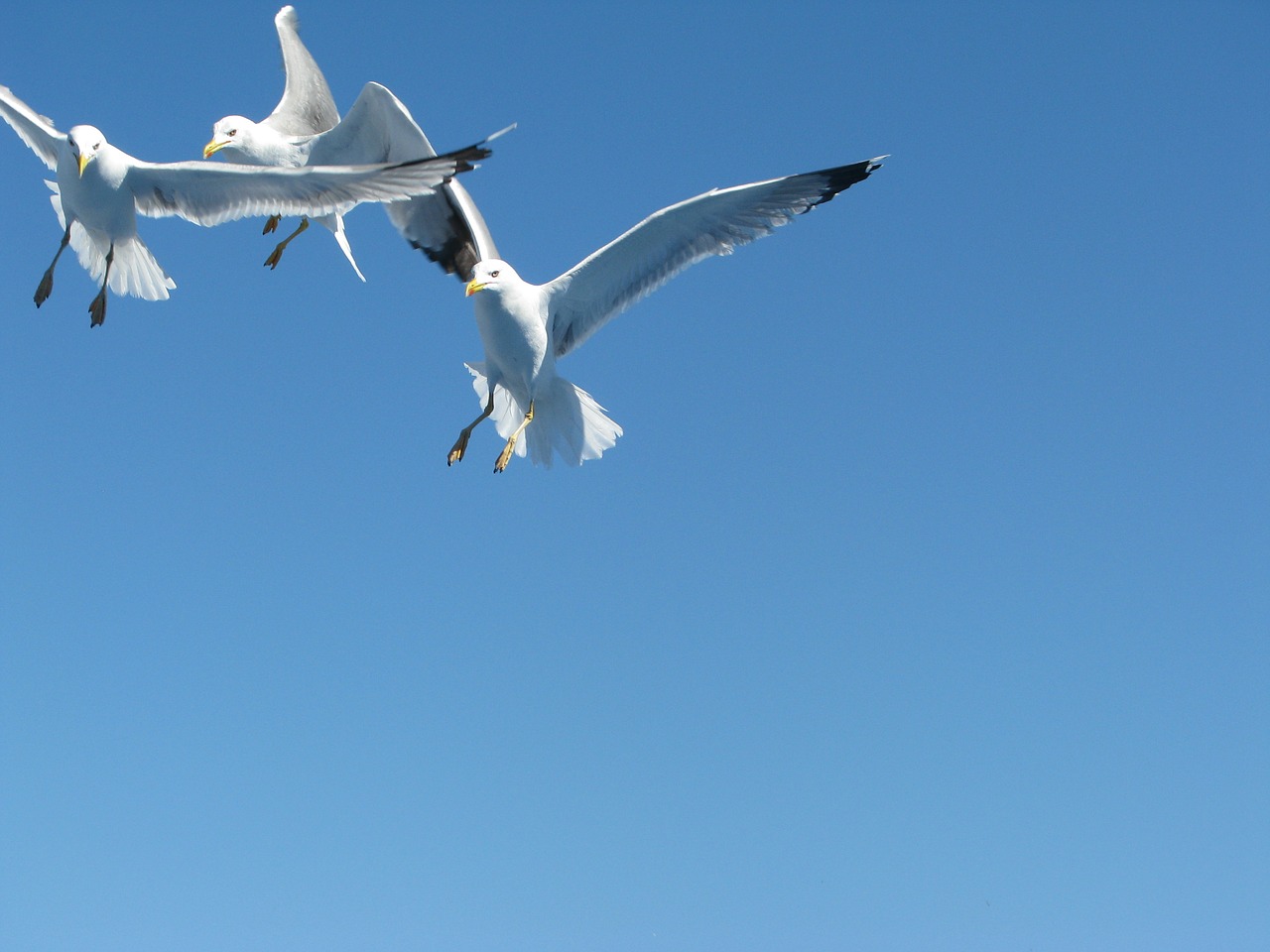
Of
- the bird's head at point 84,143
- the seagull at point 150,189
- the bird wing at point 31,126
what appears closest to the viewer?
the seagull at point 150,189

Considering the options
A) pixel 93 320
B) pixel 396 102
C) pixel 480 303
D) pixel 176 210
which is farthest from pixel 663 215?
pixel 93 320

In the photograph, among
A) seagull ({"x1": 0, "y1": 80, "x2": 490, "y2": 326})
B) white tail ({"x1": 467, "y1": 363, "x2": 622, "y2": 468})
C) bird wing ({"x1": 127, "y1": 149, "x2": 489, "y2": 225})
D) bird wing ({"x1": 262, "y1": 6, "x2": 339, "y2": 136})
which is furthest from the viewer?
bird wing ({"x1": 262, "y1": 6, "x2": 339, "y2": 136})

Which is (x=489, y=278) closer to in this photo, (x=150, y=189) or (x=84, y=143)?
(x=150, y=189)

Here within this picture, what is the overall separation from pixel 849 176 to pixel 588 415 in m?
2.42

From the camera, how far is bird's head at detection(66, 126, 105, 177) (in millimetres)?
9789

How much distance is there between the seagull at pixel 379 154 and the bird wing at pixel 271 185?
111 cm

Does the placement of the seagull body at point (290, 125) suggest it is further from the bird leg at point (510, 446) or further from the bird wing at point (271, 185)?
the bird leg at point (510, 446)

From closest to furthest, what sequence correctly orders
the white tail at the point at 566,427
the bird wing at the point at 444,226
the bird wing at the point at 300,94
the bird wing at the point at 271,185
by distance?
the bird wing at the point at 271,185 < the white tail at the point at 566,427 < the bird wing at the point at 444,226 < the bird wing at the point at 300,94

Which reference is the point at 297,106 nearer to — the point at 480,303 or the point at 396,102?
the point at 396,102

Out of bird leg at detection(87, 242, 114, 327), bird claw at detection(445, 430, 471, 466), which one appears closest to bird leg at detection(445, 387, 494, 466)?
bird claw at detection(445, 430, 471, 466)

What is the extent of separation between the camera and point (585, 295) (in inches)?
416

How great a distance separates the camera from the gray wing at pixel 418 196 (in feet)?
35.8

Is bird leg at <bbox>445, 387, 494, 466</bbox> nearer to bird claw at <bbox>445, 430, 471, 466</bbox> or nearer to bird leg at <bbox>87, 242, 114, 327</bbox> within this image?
bird claw at <bbox>445, 430, 471, 466</bbox>

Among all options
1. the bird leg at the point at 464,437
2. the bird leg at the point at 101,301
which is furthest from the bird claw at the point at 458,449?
the bird leg at the point at 101,301
